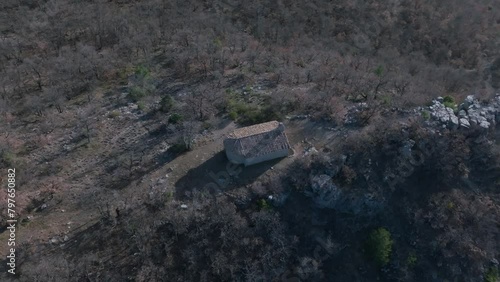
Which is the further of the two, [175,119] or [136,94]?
[136,94]

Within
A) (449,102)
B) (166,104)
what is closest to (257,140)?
(166,104)

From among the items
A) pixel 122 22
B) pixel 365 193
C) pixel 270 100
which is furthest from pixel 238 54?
pixel 365 193

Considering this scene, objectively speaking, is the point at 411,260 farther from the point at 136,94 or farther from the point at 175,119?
the point at 136,94

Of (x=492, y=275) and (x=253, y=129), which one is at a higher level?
(x=253, y=129)

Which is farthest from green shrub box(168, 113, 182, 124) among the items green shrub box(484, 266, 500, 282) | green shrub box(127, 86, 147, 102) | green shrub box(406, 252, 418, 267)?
green shrub box(484, 266, 500, 282)

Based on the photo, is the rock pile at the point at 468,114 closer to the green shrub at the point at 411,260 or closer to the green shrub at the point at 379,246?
the green shrub at the point at 411,260

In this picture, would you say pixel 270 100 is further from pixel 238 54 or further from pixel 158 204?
pixel 158 204
